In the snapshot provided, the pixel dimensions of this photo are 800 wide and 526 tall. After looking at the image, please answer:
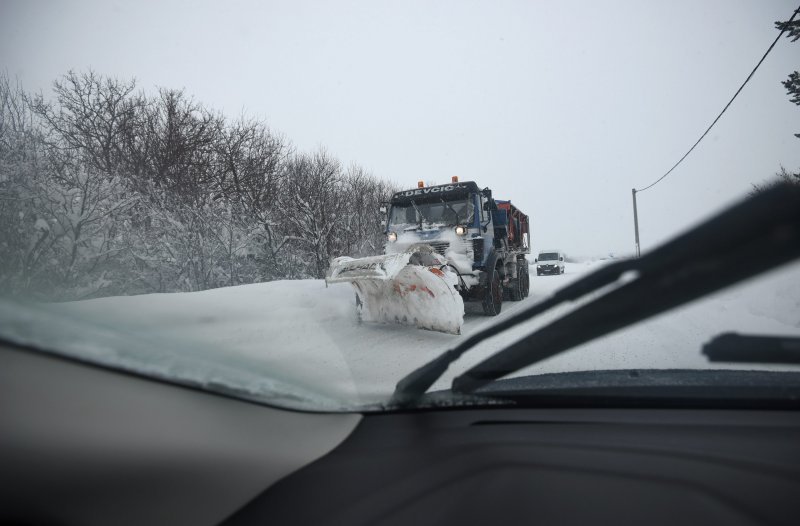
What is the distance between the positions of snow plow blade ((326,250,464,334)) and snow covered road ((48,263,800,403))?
221 mm

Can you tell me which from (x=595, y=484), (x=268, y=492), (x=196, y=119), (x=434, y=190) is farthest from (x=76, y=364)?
(x=196, y=119)

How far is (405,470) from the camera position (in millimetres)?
1177

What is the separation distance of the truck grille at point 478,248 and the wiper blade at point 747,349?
18.7 ft

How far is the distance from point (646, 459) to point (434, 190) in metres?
6.67

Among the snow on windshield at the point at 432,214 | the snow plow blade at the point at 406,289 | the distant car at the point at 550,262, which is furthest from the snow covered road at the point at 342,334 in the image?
the distant car at the point at 550,262

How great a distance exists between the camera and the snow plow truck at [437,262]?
16.6 ft

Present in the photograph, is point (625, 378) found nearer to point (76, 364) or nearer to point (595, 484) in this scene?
point (595, 484)

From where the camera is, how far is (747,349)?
3.68 ft

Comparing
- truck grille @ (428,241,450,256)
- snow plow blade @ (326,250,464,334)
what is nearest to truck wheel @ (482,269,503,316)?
truck grille @ (428,241,450,256)

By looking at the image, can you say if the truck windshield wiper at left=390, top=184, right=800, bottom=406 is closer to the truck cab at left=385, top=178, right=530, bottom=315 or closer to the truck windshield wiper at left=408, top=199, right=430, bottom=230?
the truck cab at left=385, top=178, right=530, bottom=315

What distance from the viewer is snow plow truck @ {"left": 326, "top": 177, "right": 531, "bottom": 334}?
5.07 metres

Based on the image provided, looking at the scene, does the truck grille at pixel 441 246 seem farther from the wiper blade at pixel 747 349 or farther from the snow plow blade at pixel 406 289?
the wiper blade at pixel 747 349

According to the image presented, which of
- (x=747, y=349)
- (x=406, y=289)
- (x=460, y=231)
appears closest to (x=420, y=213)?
(x=460, y=231)

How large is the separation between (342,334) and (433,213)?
3241 millimetres
